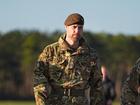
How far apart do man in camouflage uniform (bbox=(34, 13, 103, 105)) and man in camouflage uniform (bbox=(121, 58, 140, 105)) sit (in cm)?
39

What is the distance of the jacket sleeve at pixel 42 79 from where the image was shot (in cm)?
1020

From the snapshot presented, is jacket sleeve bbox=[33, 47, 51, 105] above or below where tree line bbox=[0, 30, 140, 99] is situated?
above

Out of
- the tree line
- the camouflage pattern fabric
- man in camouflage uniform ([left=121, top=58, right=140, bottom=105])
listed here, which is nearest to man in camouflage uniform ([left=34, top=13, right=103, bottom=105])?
the camouflage pattern fabric

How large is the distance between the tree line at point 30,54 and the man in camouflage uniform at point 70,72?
50200 mm

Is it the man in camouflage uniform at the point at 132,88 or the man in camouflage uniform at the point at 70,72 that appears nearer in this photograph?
the man in camouflage uniform at the point at 132,88

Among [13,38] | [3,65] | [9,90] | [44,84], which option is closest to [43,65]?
[44,84]

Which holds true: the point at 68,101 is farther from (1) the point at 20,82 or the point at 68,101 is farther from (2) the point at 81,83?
(1) the point at 20,82

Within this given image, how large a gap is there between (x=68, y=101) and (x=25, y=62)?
5984cm

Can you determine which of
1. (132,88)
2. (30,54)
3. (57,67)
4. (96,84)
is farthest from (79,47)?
(30,54)

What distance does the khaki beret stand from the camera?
33.6 ft

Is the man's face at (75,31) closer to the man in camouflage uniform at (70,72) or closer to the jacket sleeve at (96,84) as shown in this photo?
the man in camouflage uniform at (70,72)

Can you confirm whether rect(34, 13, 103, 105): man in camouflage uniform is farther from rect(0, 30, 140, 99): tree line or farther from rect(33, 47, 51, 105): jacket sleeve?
rect(0, 30, 140, 99): tree line

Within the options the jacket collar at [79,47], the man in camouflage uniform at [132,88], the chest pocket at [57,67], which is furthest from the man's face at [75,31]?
the man in camouflage uniform at [132,88]

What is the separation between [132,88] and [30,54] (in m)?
60.5
